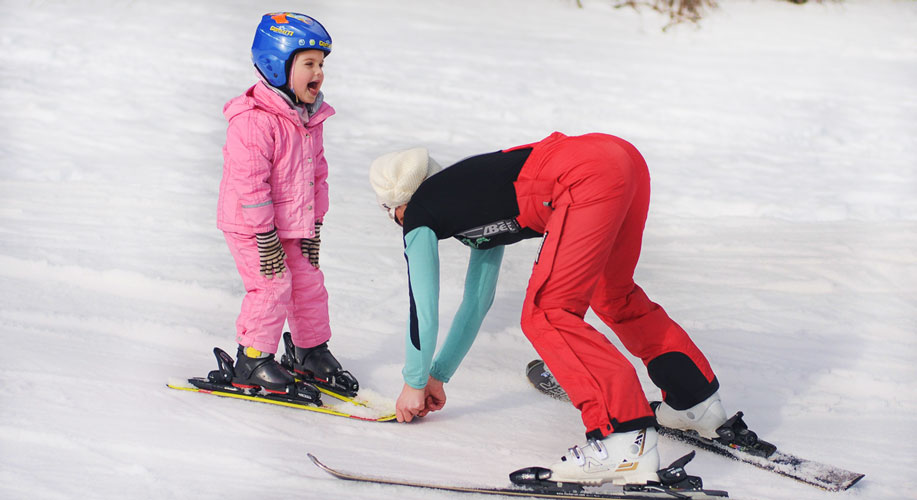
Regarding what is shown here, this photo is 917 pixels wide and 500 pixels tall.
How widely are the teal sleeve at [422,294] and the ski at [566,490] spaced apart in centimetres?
43

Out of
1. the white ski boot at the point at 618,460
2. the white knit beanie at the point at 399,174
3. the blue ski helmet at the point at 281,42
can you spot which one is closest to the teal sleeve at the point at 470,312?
the white knit beanie at the point at 399,174

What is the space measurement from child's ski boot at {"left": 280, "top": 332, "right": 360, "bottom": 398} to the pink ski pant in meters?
0.05

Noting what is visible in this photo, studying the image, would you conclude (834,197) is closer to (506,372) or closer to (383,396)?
(506,372)

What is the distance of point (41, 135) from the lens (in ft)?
26.5

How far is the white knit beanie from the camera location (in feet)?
10.3

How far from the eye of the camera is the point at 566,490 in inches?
115

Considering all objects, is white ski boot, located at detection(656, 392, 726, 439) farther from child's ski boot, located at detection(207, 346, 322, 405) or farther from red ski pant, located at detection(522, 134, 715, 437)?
child's ski boot, located at detection(207, 346, 322, 405)

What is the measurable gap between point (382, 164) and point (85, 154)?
17.5 feet

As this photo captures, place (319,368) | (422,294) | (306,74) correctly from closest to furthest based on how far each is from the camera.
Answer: (422,294)
(306,74)
(319,368)

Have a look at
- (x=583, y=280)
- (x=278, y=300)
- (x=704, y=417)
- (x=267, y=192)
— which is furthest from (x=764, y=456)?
(x=267, y=192)

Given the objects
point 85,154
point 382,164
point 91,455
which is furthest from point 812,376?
point 85,154

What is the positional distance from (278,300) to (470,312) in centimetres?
77

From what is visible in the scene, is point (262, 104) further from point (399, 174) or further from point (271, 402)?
point (271, 402)

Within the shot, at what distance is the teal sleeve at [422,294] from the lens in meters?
3.07
